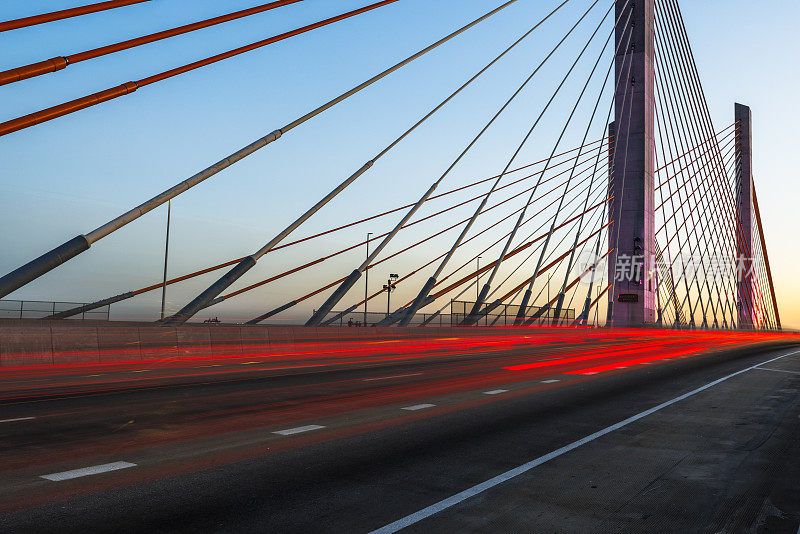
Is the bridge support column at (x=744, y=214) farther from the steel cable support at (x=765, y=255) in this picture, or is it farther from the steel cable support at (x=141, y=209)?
the steel cable support at (x=141, y=209)

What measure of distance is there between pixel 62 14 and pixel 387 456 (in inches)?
364

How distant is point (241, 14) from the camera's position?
558 inches

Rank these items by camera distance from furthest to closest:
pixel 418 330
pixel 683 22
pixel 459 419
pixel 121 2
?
pixel 683 22 → pixel 418 330 → pixel 121 2 → pixel 459 419

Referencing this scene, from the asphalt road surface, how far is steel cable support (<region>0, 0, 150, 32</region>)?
5.68 m

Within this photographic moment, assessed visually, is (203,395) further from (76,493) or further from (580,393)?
(580,393)

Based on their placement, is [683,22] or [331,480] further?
[683,22]

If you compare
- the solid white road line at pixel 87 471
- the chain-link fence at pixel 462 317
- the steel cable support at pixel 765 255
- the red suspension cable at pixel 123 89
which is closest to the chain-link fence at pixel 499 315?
the chain-link fence at pixel 462 317

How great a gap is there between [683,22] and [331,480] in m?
61.7

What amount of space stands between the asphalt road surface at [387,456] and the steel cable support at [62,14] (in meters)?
5.68

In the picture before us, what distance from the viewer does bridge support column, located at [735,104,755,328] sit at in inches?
2931

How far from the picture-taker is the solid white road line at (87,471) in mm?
5363

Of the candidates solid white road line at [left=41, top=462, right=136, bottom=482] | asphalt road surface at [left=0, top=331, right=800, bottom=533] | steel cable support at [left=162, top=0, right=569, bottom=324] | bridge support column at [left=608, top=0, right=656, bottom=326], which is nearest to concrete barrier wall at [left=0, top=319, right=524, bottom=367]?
steel cable support at [left=162, top=0, right=569, bottom=324]

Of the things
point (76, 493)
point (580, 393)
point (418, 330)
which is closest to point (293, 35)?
point (580, 393)

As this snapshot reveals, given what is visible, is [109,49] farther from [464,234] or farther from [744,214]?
[744,214]
